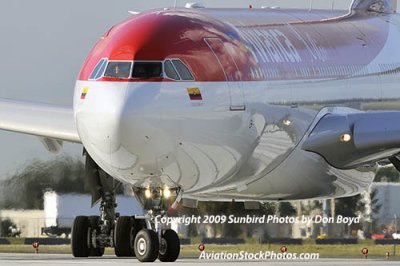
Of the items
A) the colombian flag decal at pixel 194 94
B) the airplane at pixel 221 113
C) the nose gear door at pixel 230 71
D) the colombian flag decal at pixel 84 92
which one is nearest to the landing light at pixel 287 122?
the airplane at pixel 221 113

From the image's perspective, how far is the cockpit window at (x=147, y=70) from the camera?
3341cm

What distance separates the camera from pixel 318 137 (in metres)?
38.2

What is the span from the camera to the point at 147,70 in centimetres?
3350

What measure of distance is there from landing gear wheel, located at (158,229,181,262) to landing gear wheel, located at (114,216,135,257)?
3843mm

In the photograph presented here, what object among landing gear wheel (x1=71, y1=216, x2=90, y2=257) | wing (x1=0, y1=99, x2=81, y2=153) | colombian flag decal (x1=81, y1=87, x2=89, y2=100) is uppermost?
colombian flag decal (x1=81, y1=87, x2=89, y2=100)

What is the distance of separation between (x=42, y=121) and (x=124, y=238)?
157 inches

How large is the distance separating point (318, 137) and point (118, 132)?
6353 millimetres

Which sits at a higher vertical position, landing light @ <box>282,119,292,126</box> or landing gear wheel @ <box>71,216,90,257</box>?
landing light @ <box>282,119,292,126</box>

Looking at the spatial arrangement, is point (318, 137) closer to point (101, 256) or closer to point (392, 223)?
point (101, 256)

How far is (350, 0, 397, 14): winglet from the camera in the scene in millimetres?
45750

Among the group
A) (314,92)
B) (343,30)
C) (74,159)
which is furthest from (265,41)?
(74,159)

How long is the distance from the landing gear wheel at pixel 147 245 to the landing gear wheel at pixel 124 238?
427 cm

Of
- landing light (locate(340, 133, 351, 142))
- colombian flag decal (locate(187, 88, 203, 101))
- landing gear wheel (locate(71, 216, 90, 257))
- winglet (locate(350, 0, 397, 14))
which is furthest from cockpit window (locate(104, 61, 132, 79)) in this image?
winglet (locate(350, 0, 397, 14))

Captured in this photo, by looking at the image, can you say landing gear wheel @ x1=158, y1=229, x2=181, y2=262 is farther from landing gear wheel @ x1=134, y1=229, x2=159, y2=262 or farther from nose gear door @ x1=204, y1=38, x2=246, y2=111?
nose gear door @ x1=204, y1=38, x2=246, y2=111
